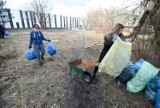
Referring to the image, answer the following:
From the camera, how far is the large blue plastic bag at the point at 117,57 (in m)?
2.76

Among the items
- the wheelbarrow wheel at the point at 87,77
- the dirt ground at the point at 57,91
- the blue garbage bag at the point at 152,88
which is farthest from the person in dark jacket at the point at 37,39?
the blue garbage bag at the point at 152,88

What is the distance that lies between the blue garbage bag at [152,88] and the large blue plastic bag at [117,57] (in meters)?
A: 0.74

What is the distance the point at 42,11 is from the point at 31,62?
18.7m

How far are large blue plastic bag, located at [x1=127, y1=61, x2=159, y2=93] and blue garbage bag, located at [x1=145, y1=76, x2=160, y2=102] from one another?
99 mm

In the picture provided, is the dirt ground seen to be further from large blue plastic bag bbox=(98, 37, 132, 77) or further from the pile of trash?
large blue plastic bag bbox=(98, 37, 132, 77)

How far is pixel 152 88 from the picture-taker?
282cm

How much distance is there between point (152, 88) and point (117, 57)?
106 centimetres

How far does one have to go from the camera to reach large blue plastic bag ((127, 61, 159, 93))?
273 cm

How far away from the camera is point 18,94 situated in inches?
115

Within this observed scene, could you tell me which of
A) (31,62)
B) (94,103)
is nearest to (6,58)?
(31,62)

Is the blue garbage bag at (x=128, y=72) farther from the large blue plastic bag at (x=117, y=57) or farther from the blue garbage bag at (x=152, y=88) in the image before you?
the blue garbage bag at (x=152, y=88)

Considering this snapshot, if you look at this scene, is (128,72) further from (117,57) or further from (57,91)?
(57,91)

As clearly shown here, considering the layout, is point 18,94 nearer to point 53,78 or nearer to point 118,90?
point 53,78

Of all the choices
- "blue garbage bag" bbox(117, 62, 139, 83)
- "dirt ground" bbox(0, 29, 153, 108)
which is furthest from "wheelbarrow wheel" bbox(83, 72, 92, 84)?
"blue garbage bag" bbox(117, 62, 139, 83)
